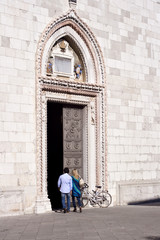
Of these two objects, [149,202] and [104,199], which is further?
[149,202]

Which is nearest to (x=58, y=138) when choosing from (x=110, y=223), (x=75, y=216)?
(x=75, y=216)

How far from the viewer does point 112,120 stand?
47.4 feet

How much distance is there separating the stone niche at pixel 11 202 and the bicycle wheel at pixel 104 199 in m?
3.03

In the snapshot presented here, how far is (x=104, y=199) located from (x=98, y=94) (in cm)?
344

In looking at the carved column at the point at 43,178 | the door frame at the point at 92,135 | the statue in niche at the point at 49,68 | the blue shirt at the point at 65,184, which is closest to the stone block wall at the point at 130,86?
the door frame at the point at 92,135

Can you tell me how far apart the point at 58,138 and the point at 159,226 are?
752 cm

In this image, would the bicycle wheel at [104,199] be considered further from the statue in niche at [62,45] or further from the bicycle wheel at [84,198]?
the statue in niche at [62,45]

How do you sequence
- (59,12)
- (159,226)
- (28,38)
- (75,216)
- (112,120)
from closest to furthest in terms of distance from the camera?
(159,226) < (75,216) < (28,38) < (59,12) < (112,120)

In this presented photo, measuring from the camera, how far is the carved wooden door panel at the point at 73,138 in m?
13.7

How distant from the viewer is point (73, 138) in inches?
548

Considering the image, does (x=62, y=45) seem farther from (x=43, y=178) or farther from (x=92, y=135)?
(x=43, y=178)

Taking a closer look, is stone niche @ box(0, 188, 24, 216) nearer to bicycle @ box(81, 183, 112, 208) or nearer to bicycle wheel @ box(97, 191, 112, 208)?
bicycle @ box(81, 183, 112, 208)

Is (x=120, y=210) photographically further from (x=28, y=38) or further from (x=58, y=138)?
(x=28, y=38)

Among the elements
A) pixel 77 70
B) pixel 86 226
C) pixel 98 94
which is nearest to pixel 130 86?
pixel 98 94
